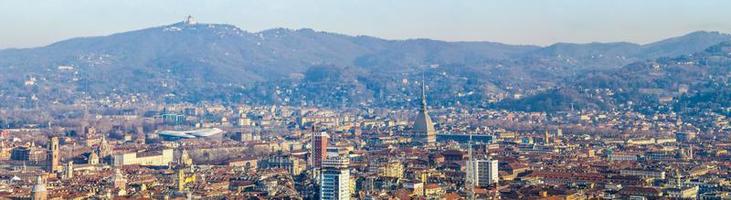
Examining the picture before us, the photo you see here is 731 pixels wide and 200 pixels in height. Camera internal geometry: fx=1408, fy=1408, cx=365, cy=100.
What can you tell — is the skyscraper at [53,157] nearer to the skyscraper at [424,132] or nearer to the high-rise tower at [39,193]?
the high-rise tower at [39,193]

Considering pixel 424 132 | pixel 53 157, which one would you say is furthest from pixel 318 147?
pixel 424 132

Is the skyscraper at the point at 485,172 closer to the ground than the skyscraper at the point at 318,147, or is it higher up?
closer to the ground

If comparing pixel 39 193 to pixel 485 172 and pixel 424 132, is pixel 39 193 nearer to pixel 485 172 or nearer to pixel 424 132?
pixel 485 172

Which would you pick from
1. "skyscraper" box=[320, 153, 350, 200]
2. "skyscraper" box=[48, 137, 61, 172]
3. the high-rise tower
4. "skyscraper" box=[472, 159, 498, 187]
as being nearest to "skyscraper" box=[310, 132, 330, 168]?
"skyscraper" box=[472, 159, 498, 187]

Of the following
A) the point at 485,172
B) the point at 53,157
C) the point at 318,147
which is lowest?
the point at 485,172

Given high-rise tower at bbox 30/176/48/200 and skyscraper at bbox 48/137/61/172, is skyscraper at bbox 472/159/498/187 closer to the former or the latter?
high-rise tower at bbox 30/176/48/200

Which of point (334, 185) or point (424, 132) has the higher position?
point (424, 132)

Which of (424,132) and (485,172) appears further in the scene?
(424,132)

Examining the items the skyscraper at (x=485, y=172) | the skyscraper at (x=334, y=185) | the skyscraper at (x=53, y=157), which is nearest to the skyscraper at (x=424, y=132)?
the skyscraper at (x=53, y=157)
